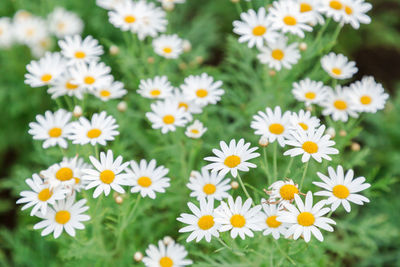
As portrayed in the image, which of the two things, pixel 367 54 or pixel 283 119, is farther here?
pixel 367 54

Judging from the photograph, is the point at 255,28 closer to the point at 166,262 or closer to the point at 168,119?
the point at 168,119

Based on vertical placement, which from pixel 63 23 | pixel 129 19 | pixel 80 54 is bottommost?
pixel 80 54

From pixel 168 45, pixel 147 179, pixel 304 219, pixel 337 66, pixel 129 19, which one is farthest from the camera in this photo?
pixel 168 45

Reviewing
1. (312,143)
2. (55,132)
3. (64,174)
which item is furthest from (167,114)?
(312,143)

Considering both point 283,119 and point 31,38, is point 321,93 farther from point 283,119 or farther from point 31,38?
point 31,38

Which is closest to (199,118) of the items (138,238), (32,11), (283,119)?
(283,119)

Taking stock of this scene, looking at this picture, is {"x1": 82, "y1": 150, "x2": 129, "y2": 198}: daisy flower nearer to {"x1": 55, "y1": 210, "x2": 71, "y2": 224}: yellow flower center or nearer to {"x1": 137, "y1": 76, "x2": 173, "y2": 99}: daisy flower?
{"x1": 55, "y1": 210, "x2": 71, "y2": 224}: yellow flower center
